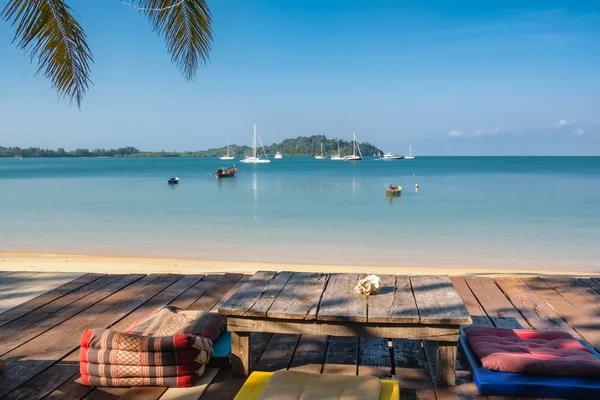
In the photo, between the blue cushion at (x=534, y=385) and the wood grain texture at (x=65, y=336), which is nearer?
the blue cushion at (x=534, y=385)

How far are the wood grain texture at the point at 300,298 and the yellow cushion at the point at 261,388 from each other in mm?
342

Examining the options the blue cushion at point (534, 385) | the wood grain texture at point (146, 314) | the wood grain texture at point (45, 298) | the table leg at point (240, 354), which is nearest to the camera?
the blue cushion at point (534, 385)

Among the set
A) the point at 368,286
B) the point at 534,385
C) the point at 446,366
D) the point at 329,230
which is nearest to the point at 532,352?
the point at 534,385

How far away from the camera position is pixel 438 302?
2.82 meters

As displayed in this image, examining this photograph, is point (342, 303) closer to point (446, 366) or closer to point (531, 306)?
point (446, 366)

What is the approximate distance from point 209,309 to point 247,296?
1.30m

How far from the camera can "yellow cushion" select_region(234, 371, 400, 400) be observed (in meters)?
2.24

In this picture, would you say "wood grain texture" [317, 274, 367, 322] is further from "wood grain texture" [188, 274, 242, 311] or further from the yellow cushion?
"wood grain texture" [188, 274, 242, 311]

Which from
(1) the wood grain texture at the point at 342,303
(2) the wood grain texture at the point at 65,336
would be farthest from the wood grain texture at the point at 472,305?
(2) the wood grain texture at the point at 65,336

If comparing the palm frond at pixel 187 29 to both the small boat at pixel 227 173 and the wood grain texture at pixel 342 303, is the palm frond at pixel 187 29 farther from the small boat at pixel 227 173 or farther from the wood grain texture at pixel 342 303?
the small boat at pixel 227 173

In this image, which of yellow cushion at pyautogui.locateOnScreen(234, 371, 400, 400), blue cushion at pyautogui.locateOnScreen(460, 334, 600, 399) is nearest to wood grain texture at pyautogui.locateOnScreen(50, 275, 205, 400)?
yellow cushion at pyautogui.locateOnScreen(234, 371, 400, 400)

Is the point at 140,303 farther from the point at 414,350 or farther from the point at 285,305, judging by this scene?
the point at 414,350

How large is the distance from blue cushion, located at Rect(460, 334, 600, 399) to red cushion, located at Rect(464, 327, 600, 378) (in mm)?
35

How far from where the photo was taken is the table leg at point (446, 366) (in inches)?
105
